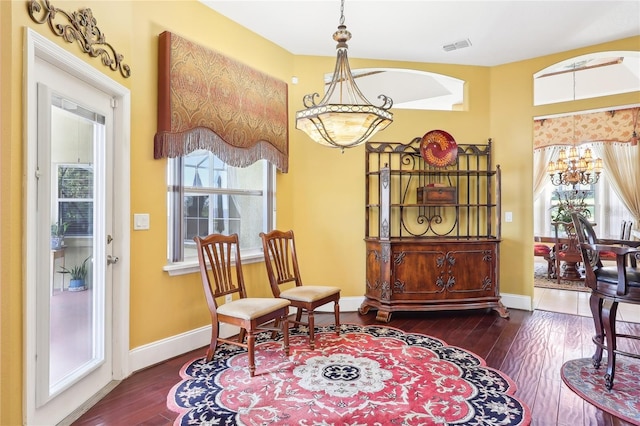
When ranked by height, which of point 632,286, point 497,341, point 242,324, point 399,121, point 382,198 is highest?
point 399,121

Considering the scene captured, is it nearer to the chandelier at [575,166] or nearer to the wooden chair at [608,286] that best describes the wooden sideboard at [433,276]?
the wooden chair at [608,286]

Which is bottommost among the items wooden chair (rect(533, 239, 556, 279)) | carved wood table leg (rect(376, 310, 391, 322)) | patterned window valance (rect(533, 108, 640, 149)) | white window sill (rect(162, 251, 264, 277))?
carved wood table leg (rect(376, 310, 391, 322))

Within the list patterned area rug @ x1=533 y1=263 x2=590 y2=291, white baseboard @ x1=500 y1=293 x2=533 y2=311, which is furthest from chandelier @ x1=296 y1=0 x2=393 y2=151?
patterned area rug @ x1=533 y1=263 x2=590 y2=291

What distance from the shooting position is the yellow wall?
167 cm

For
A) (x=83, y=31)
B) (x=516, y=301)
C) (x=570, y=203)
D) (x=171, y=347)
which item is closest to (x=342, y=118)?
(x=83, y=31)

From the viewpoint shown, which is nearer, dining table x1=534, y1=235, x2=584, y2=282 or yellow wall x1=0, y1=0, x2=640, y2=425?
yellow wall x1=0, y1=0, x2=640, y2=425

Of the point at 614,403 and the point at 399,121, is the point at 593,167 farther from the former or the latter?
the point at 614,403

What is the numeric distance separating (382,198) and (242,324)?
2180 millimetres

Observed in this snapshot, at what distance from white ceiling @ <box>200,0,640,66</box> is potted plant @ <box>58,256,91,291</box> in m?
2.50

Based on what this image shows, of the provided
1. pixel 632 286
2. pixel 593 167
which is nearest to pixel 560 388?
pixel 632 286

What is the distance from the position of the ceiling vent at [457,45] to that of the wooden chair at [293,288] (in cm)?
278

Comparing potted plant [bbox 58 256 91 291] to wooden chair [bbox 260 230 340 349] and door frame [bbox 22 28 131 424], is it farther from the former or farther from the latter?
wooden chair [bbox 260 230 340 349]

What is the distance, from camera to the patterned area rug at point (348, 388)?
2068 mm

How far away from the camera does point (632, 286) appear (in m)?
2.32
